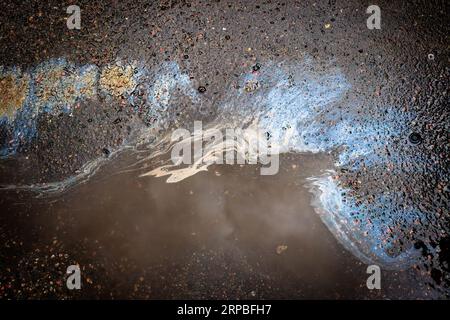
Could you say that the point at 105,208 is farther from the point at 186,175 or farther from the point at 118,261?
the point at 186,175

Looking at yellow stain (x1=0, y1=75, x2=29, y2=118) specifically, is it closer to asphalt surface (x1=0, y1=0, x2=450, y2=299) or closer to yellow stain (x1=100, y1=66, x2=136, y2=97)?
asphalt surface (x1=0, y1=0, x2=450, y2=299)

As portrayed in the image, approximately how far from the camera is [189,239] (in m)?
2.51

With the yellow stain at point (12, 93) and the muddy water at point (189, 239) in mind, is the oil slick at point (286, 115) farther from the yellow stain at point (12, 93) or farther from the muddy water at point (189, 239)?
the muddy water at point (189, 239)

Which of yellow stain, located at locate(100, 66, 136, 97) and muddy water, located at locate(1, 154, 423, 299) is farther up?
yellow stain, located at locate(100, 66, 136, 97)

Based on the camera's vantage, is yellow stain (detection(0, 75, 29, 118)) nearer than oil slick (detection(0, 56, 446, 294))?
No

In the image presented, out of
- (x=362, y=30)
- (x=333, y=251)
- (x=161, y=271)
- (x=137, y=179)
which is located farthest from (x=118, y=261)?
(x=362, y=30)

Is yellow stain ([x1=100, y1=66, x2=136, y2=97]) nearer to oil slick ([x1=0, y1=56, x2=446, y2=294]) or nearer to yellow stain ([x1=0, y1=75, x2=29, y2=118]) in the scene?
oil slick ([x1=0, y1=56, x2=446, y2=294])

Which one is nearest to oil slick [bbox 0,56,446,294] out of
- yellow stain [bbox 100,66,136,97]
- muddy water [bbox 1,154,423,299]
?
yellow stain [bbox 100,66,136,97]

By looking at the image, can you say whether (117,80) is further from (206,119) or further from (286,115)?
(286,115)

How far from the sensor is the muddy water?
246 cm

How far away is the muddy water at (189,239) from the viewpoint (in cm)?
246

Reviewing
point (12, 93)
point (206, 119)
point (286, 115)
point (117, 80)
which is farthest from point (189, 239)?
point (12, 93)

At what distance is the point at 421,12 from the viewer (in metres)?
2.77

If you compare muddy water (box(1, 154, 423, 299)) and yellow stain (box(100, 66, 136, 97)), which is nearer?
muddy water (box(1, 154, 423, 299))
